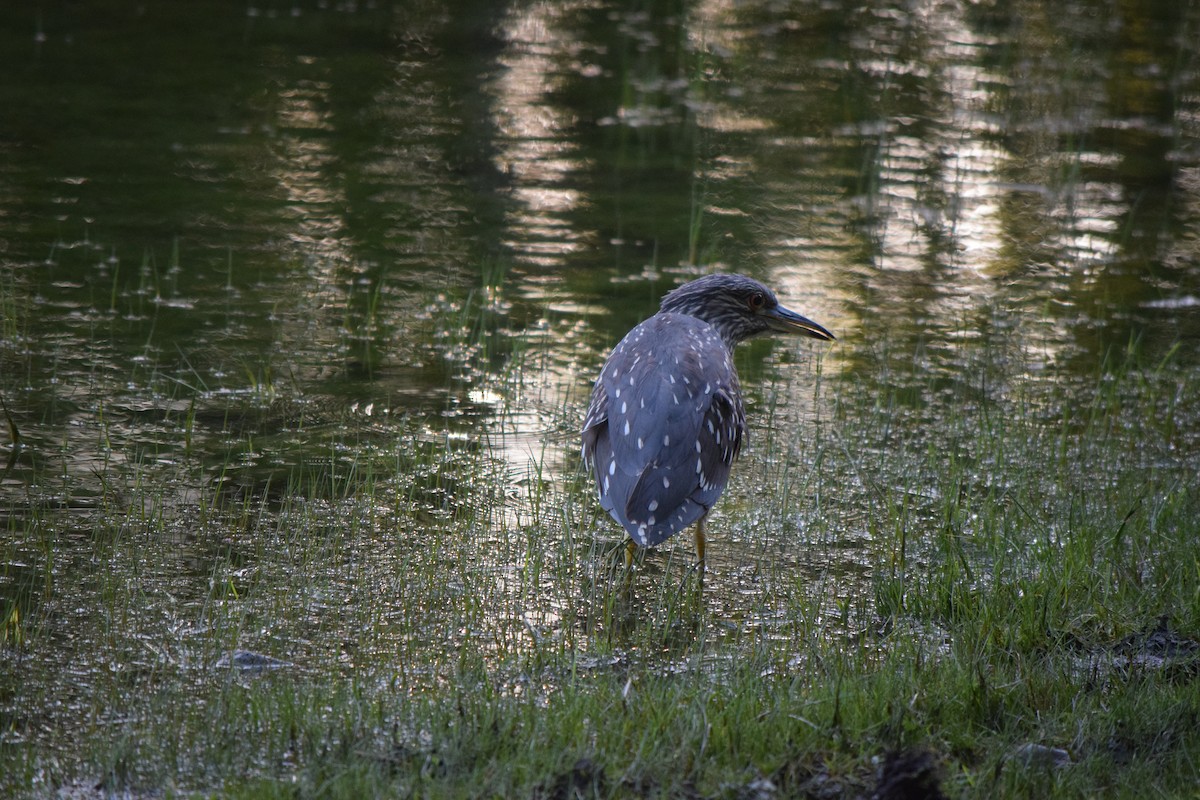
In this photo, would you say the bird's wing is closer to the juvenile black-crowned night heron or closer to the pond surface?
the juvenile black-crowned night heron

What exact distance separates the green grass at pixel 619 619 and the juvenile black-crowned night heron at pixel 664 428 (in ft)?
1.17

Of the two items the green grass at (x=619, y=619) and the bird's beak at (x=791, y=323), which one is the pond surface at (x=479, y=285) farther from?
the bird's beak at (x=791, y=323)

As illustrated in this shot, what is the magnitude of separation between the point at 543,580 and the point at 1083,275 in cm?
554

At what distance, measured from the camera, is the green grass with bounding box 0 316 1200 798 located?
13.5 ft

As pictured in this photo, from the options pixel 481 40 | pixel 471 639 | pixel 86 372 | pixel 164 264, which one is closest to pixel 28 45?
pixel 481 40

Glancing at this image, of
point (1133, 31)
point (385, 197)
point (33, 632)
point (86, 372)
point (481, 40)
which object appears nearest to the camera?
point (33, 632)

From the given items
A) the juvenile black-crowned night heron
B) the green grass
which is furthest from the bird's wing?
the green grass

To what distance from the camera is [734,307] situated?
6984 mm

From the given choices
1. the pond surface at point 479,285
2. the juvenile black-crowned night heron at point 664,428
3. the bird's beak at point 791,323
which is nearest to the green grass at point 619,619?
the pond surface at point 479,285

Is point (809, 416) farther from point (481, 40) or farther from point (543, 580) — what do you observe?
point (481, 40)

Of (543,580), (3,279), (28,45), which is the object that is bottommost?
(543,580)

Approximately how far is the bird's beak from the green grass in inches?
21.4

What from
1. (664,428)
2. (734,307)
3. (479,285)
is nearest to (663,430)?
(664,428)

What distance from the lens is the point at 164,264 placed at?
885 centimetres
